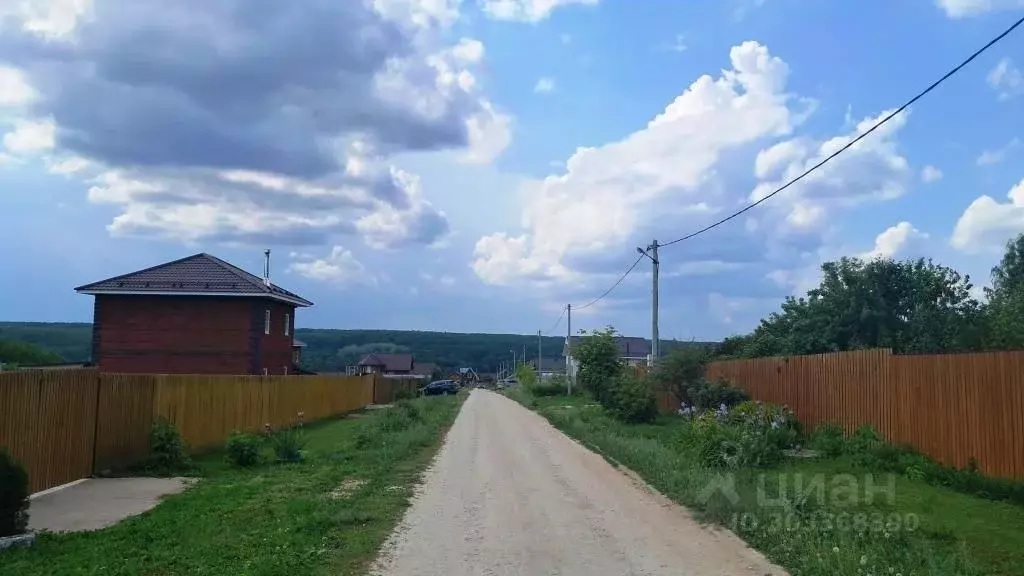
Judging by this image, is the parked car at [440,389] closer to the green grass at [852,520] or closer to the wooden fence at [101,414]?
the wooden fence at [101,414]

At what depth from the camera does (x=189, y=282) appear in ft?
128

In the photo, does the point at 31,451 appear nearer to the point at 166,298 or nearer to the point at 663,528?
the point at 663,528

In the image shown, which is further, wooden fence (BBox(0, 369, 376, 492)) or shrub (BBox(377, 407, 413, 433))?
shrub (BBox(377, 407, 413, 433))

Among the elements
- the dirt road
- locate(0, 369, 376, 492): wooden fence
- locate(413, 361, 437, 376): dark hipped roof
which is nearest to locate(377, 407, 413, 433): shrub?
locate(0, 369, 376, 492): wooden fence

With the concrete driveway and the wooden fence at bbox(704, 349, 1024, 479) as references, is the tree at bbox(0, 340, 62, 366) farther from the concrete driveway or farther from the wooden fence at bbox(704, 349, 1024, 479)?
the wooden fence at bbox(704, 349, 1024, 479)

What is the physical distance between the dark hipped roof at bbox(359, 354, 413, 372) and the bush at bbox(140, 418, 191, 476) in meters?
102

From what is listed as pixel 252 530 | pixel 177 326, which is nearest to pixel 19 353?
pixel 177 326

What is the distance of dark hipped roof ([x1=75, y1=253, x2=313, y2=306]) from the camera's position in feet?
126

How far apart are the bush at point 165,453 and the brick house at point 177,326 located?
21.9m

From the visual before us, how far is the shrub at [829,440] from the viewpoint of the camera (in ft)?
53.1

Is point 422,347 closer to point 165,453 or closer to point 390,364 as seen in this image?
point 390,364

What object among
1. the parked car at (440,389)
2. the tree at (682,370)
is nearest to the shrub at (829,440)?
the tree at (682,370)

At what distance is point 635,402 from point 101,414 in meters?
17.3

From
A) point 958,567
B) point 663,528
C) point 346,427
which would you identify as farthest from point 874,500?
point 346,427
